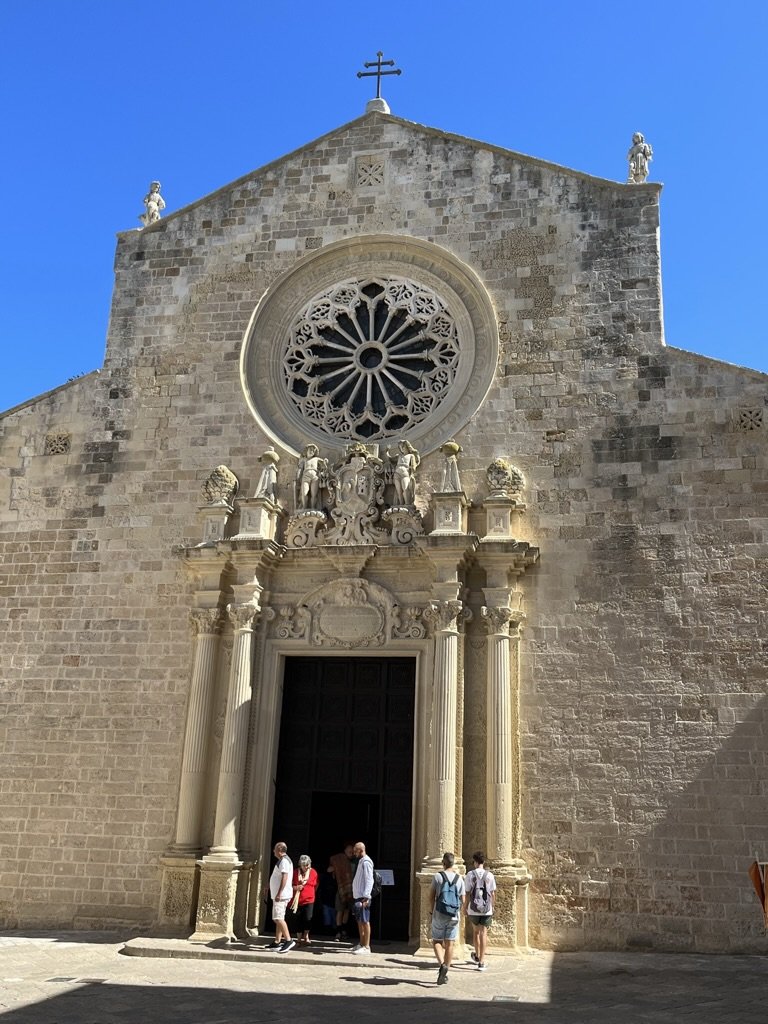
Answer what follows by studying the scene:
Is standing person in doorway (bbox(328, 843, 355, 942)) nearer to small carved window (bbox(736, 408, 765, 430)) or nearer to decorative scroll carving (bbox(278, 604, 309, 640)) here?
decorative scroll carving (bbox(278, 604, 309, 640))

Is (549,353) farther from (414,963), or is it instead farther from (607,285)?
(414,963)

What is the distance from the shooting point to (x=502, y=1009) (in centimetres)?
702

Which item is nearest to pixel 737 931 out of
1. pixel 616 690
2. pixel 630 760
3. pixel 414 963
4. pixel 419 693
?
pixel 630 760

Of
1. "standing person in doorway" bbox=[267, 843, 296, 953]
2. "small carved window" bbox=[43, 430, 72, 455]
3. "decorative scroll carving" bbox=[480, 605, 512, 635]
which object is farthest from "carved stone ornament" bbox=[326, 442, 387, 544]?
"small carved window" bbox=[43, 430, 72, 455]

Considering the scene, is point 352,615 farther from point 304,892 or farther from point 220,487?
point 304,892

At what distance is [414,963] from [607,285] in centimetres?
825

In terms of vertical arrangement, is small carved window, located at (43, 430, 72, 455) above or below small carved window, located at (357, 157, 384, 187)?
below

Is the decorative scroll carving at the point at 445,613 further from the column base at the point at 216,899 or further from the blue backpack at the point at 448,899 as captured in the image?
the column base at the point at 216,899

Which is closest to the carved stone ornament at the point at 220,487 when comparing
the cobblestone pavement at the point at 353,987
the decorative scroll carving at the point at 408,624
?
the decorative scroll carving at the point at 408,624

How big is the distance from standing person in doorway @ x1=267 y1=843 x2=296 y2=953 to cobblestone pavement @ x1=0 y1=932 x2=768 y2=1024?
204mm

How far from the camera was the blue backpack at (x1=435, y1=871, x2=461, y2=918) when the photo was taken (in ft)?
27.2

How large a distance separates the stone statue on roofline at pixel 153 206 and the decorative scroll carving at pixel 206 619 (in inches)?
247

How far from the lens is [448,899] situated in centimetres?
830

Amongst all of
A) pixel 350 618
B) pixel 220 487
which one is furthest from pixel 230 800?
pixel 220 487
